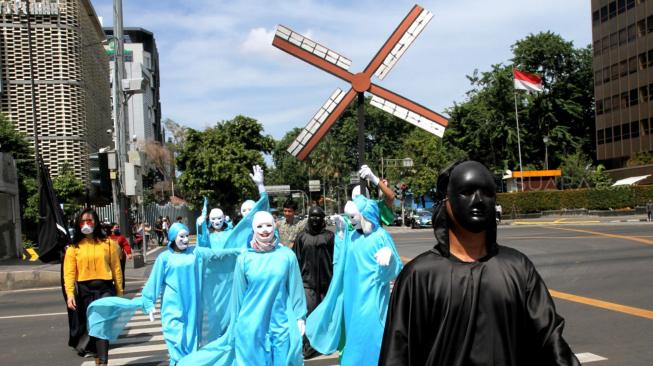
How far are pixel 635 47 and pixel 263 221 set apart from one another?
59736mm

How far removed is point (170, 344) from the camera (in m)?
7.15

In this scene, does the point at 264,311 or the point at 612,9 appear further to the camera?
the point at 612,9

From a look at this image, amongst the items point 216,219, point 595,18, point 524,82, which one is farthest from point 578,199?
point 216,219

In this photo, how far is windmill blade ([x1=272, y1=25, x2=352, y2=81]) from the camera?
1392 cm

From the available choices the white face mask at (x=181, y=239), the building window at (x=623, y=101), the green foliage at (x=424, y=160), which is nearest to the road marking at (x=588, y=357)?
the white face mask at (x=181, y=239)

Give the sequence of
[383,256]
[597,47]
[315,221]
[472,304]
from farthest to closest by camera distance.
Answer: [597,47] → [315,221] → [383,256] → [472,304]

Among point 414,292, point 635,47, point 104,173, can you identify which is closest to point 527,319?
point 414,292

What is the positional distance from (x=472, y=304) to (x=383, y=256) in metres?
3.55

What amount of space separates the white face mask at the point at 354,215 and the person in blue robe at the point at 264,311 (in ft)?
3.02

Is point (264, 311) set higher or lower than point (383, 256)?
lower

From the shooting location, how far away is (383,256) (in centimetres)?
624

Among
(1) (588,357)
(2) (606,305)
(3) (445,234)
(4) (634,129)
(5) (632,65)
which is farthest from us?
(4) (634,129)

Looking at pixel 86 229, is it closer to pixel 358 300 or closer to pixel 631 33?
pixel 358 300

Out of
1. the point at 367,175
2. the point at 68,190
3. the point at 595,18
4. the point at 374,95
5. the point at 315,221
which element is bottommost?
the point at 315,221
